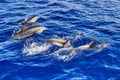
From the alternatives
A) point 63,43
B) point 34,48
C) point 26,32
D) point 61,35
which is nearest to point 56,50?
point 63,43

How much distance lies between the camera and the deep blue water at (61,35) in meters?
11.0

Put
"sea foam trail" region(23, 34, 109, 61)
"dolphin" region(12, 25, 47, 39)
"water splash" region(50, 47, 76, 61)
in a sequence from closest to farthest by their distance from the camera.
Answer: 1. "water splash" region(50, 47, 76, 61)
2. "sea foam trail" region(23, 34, 109, 61)
3. "dolphin" region(12, 25, 47, 39)

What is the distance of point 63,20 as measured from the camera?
15.7m

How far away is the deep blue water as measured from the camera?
11.0 meters

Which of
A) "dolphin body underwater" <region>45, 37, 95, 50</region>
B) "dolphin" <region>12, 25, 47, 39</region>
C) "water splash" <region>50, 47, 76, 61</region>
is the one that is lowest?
"water splash" <region>50, 47, 76, 61</region>

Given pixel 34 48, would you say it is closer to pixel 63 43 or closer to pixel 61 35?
pixel 63 43

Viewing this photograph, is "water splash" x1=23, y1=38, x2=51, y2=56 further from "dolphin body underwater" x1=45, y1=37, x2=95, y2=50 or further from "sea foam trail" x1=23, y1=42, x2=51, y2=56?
"dolphin body underwater" x1=45, y1=37, x2=95, y2=50

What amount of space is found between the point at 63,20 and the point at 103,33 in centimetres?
239

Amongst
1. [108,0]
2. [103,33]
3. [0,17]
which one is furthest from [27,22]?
[108,0]

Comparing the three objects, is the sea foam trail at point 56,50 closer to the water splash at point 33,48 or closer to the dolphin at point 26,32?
the water splash at point 33,48

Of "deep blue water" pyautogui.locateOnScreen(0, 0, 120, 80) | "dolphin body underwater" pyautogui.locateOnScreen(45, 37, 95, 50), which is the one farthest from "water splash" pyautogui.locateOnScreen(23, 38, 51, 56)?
"dolphin body underwater" pyautogui.locateOnScreen(45, 37, 95, 50)

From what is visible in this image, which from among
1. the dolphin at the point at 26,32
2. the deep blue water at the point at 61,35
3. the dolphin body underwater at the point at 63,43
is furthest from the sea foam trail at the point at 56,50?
the dolphin at the point at 26,32

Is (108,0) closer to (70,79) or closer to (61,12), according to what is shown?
(61,12)

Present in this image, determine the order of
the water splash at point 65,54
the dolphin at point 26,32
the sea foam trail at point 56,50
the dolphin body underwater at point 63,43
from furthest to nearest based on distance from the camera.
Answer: the dolphin at point 26,32 < the dolphin body underwater at point 63,43 < the sea foam trail at point 56,50 < the water splash at point 65,54
